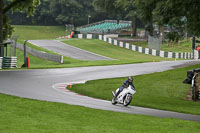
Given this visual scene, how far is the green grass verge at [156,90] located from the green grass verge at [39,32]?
78751mm

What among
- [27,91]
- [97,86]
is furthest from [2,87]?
[97,86]

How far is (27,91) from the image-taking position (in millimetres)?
22734

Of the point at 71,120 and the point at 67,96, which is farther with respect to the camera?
the point at 67,96

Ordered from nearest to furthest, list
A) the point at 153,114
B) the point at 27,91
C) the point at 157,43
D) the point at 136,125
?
the point at 136,125, the point at 153,114, the point at 27,91, the point at 157,43

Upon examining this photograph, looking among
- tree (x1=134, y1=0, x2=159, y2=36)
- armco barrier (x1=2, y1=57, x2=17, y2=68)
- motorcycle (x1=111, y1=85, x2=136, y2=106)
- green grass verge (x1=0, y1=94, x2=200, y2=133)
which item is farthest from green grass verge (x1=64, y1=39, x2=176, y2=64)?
green grass verge (x1=0, y1=94, x2=200, y2=133)

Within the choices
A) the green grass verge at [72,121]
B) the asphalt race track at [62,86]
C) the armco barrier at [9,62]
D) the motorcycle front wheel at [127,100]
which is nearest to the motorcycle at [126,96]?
the motorcycle front wheel at [127,100]

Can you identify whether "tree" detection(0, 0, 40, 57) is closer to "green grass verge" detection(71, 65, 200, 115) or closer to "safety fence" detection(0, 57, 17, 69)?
"safety fence" detection(0, 57, 17, 69)

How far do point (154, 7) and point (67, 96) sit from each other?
8.56 meters

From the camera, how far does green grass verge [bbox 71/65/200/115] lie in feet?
65.9

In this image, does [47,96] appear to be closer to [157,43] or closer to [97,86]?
[97,86]

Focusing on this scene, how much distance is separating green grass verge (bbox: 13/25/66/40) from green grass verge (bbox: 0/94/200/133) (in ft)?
301

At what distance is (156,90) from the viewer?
25.3 metres

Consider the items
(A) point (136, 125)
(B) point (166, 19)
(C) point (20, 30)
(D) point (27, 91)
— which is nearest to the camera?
(A) point (136, 125)

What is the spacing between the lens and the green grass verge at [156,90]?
2009 centimetres
